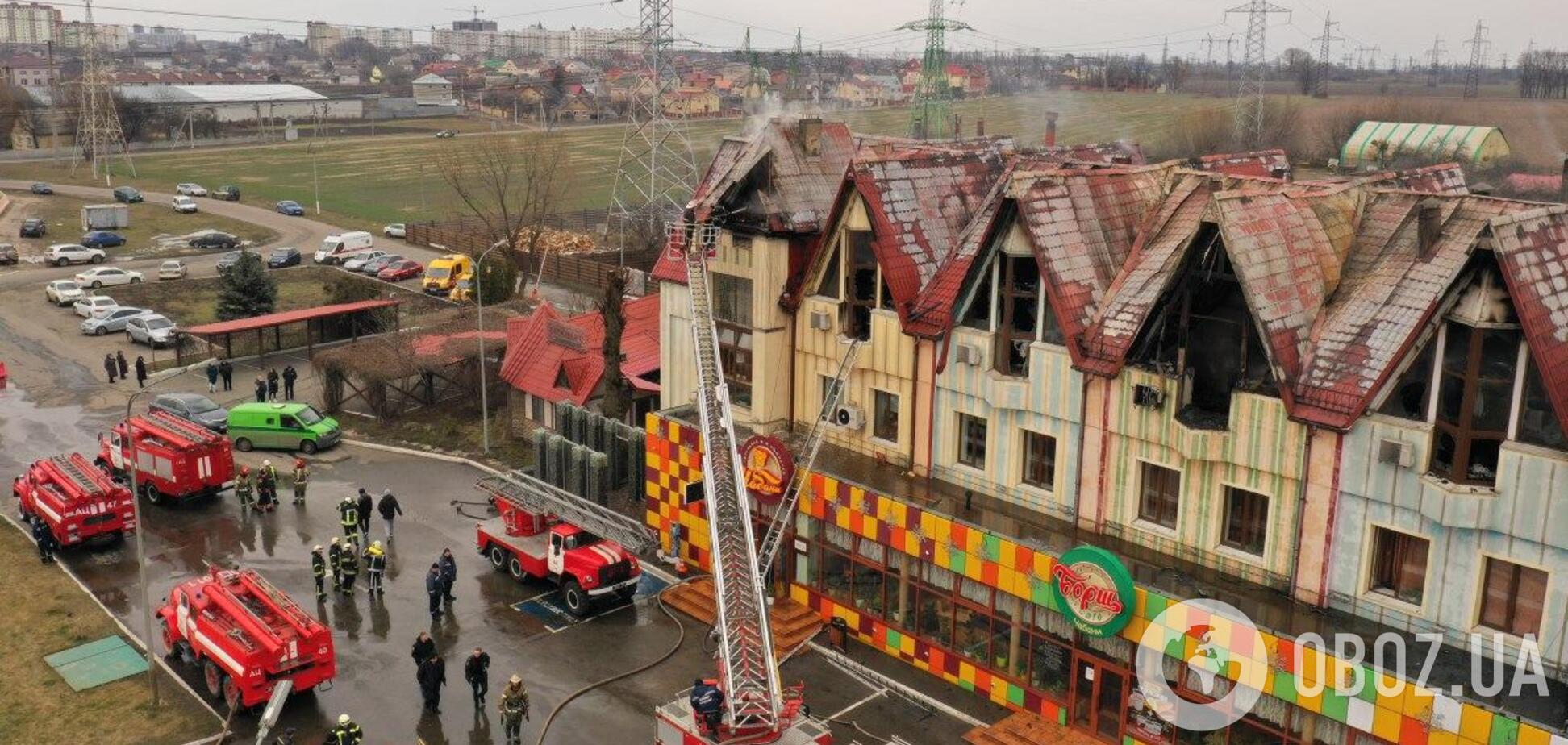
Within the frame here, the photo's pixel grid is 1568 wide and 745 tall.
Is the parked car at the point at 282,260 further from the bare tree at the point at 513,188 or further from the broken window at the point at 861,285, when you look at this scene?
the broken window at the point at 861,285

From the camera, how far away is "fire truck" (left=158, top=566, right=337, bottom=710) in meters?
27.0

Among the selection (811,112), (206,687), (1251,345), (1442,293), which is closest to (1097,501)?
(1251,345)

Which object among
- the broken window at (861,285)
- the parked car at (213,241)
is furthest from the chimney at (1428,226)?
→ the parked car at (213,241)

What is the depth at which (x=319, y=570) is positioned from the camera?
110 ft

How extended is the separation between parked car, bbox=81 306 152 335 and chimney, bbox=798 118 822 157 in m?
43.1

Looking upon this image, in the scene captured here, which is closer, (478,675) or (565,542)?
(478,675)

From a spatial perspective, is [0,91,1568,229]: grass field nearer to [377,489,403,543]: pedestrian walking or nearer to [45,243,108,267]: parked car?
[45,243,108,267]: parked car

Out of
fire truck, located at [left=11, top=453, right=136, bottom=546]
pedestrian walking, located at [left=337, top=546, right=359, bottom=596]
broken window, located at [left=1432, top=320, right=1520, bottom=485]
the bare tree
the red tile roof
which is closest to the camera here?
broken window, located at [left=1432, top=320, right=1520, bottom=485]

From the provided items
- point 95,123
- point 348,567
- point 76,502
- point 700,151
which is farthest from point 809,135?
point 95,123

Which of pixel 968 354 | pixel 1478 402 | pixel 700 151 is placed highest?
pixel 700 151

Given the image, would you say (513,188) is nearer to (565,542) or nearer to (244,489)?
(244,489)

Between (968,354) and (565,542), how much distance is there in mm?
11456

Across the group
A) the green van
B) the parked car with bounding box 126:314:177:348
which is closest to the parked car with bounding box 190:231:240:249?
the parked car with bounding box 126:314:177:348

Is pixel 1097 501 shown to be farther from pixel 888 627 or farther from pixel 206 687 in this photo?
pixel 206 687
